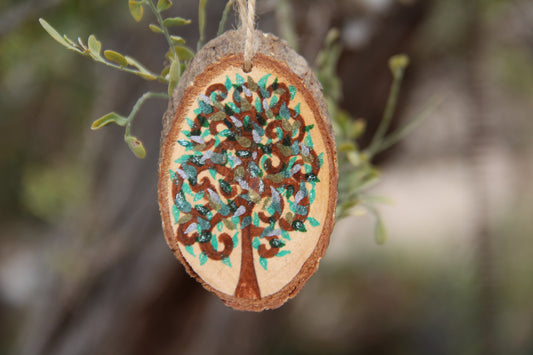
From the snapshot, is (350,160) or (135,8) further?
(350,160)

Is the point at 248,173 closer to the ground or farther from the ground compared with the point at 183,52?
closer to the ground

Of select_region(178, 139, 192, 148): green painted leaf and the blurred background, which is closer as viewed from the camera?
select_region(178, 139, 192, 148): green painted leaf

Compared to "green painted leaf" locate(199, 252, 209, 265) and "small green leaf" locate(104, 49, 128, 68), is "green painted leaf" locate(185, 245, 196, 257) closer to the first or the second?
"green painted leaf" locate(199, 252, 209, 265)

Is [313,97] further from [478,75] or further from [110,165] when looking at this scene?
[110,165]

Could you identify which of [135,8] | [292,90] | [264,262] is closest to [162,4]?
[135,8]

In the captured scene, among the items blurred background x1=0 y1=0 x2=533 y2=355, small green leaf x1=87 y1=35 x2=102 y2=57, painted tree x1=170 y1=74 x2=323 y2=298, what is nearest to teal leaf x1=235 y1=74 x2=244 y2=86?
painted tree x1=170 y1=74 x2=323 y2=298

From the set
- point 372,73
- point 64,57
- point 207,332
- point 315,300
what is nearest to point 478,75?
point 372,73

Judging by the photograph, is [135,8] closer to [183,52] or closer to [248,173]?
[183,52]
